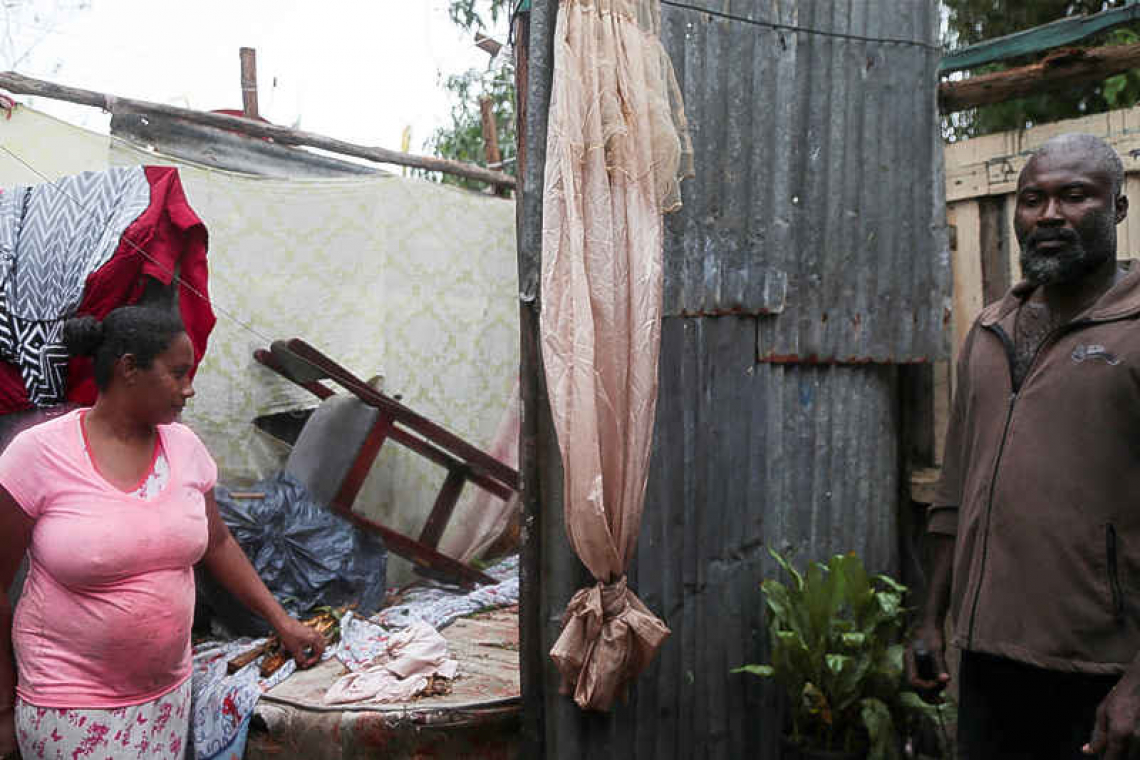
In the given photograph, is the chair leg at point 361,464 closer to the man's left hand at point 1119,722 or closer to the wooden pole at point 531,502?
the wooden pole at point 531,502

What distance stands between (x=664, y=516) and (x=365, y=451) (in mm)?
2561

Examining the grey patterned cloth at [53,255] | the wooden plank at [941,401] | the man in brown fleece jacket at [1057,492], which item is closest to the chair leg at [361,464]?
the grey patterned cloth at [53,255]

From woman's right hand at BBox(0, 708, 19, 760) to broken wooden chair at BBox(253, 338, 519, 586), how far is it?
2.82 metres

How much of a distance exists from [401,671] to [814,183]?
2.69 meters

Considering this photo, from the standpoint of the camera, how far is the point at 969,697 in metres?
2.33

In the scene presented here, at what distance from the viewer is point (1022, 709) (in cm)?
222

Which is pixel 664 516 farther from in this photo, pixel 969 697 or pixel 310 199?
pixel 310 199

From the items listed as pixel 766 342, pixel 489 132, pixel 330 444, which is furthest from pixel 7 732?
pixel 489 132

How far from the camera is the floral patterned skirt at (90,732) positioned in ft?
8.26

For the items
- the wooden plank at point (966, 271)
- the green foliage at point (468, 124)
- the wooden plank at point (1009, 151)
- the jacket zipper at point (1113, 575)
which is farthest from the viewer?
the green foliage at point (468, 124)

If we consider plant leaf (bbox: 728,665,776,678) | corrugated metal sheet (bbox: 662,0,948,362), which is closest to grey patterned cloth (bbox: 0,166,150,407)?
corrugated metal sheet (bbox: 662,0,948,362)

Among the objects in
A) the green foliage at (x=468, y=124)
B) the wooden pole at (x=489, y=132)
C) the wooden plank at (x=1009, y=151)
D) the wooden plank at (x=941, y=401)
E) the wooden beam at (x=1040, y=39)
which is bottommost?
the wooden plank at (x=941, y=401)

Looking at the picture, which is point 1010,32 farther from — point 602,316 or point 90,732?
point 90,732

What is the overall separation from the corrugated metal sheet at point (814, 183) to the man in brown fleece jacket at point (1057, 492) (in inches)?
Result: 56.0
